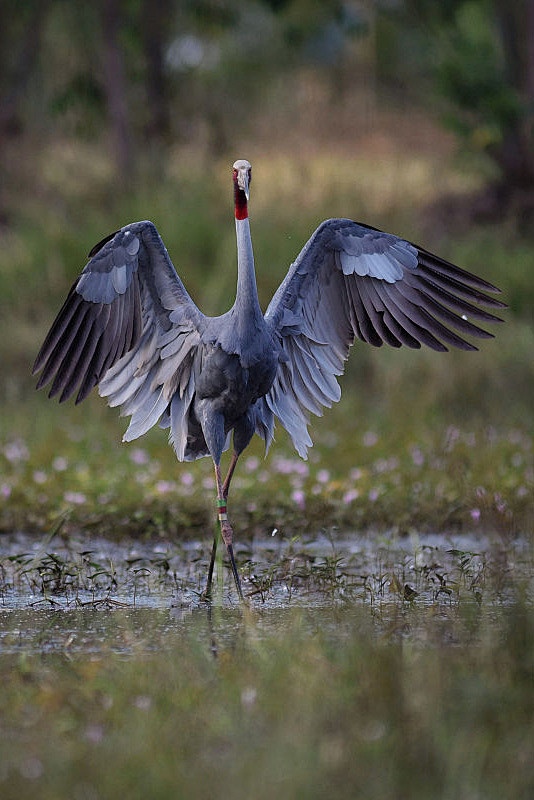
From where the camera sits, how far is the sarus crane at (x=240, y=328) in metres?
6.29

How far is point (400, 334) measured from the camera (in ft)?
22.1

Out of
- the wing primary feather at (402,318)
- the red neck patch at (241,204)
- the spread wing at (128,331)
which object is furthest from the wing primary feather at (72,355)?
the wing primary feather at (402,318)

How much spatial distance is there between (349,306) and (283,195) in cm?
1077

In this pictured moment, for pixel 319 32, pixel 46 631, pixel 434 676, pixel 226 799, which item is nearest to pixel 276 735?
pixel 226 799

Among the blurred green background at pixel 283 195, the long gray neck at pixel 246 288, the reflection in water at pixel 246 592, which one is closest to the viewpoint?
the reflection in water at pixel 246 592

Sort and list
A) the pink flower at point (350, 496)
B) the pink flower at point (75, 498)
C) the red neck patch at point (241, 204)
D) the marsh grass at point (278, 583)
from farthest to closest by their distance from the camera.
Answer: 1. the pink flower at point (75, 498)
2. the pink flower at point (350, 496)
3. the red neck patch at point (241, 204)
4. the marsh grass at point (278, 583)

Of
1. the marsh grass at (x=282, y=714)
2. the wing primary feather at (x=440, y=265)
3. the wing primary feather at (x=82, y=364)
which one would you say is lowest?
the marsh grass at (x=282, y=714)

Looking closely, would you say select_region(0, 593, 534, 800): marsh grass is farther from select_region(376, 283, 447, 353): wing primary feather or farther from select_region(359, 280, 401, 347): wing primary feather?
select_region(359, 280, 401, 347): wing primary feather

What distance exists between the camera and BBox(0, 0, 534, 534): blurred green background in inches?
324

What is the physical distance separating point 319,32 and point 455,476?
12536mm

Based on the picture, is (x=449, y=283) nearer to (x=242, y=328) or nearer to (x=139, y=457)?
(x=242, y=328)

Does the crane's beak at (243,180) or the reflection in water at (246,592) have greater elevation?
the crane's beak at (243,180)

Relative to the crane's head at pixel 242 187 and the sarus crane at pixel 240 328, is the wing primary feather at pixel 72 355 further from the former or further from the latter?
the crane's head at pixel 242 187

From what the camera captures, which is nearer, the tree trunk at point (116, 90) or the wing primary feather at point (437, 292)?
the wing primary feather at point (437, 292)
